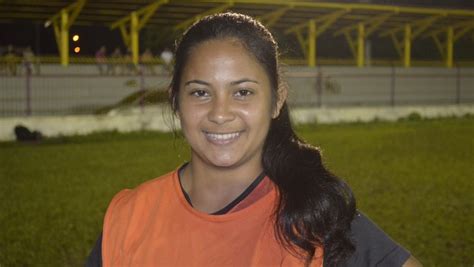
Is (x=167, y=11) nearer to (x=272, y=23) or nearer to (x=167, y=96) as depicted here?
(x=272, y=23)

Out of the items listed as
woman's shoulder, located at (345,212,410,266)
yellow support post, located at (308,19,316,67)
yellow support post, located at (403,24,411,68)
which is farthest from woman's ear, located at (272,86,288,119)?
yellow support post, located at (403,24,411,68)

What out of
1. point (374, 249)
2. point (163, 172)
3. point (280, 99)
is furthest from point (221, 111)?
point (163, 172)

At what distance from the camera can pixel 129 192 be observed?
169 cm

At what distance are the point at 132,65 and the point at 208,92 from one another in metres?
16.3

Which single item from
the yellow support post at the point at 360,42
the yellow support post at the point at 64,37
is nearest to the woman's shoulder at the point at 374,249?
the yellow support post at the point at 64,37

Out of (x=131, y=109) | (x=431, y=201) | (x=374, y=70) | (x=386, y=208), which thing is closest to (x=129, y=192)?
(x=386, y=208)

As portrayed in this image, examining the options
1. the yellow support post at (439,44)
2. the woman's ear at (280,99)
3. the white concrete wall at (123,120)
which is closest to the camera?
the woman's ear at (280,99)

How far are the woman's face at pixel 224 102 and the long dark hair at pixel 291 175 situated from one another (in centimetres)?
3

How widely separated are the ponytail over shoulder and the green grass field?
0.20 meters

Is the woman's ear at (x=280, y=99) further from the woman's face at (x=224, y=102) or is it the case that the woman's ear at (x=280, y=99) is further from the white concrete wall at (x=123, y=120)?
the white concrete wall at (x=123, y=120)

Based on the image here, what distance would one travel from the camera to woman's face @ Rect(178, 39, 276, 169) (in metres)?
1.61

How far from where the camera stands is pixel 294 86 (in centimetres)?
1296

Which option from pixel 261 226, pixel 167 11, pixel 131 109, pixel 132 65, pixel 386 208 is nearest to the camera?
pixel 261 226

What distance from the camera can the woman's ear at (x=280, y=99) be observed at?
1719mm
